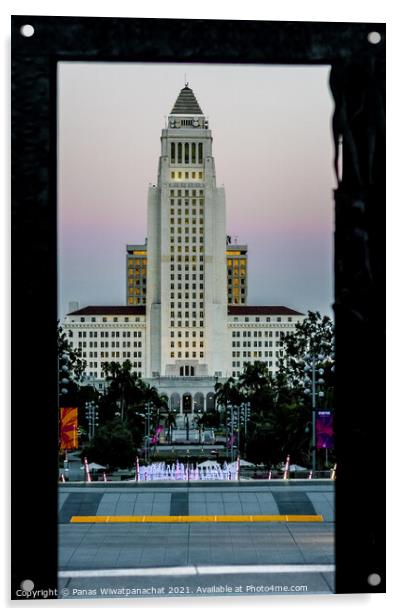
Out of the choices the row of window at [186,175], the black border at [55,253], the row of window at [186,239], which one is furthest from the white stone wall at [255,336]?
the black border at [55,253]

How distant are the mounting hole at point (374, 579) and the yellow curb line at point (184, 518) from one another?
23.1 feet

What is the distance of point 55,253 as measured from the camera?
12.1 m

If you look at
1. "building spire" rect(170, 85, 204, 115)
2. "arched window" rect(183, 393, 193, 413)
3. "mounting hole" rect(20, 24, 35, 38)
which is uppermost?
"building spire" rect(170, 85, 204, 115)

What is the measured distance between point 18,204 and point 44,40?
1851 mm

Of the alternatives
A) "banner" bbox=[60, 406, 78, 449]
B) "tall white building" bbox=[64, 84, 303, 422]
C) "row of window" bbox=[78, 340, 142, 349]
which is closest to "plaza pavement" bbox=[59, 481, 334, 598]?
"banner" bbox=[60, 406, 78, 449]

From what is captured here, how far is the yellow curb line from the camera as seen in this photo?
19531mm

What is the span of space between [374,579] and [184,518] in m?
7.45

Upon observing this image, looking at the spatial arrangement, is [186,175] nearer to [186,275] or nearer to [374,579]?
[186,275]

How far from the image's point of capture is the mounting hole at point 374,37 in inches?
479

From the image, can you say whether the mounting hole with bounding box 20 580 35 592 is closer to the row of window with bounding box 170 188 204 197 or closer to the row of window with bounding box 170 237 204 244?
the row of window with bounding box 170 188 204 197

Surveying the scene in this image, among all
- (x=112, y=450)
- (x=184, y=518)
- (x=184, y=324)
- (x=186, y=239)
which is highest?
(x=186, y=239)

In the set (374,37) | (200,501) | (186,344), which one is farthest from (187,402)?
(374,37)

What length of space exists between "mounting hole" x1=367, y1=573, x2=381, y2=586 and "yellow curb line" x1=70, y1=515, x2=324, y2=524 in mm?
7047

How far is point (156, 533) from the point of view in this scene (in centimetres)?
1817
